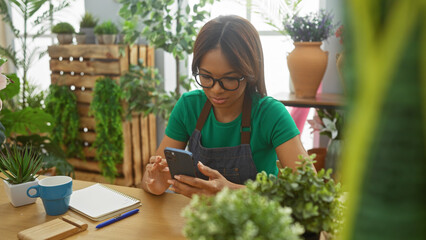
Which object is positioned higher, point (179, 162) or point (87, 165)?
point (179, 162)

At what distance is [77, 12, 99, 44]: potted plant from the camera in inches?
133

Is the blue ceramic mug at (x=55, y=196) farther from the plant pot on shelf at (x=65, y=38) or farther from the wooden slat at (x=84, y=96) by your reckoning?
the plant pot on shelf at (x=65, y=38)

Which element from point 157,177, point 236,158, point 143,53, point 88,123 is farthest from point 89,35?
point 157,177

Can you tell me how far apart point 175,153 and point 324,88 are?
1758mm

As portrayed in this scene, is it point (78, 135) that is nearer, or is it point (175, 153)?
point (175, 153)

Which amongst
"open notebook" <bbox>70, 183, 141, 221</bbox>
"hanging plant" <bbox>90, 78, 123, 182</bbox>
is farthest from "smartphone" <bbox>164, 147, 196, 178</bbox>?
"hanging plant" <bbox>90, 78, 123, 182</bbox>

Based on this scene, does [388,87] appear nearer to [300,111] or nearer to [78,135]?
[300,111]

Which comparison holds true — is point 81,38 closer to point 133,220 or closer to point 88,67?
point 88,67

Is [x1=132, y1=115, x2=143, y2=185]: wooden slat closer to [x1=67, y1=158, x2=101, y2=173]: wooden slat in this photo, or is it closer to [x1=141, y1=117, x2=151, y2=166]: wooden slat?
[x1=141, y1=117, x2=151, y2=166]: wooden slat

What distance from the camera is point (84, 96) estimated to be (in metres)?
3.42

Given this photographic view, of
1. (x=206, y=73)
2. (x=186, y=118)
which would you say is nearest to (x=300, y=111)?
(x=186, y=118)

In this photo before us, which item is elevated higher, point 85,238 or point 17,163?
point 17,163

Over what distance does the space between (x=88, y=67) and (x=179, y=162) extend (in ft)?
7.89

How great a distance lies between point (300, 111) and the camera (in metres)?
2.64
